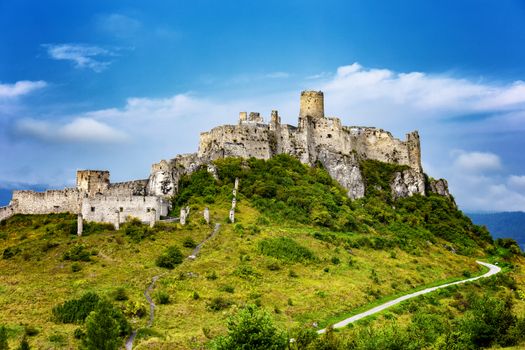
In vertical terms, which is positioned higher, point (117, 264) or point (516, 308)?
point (117, 264)

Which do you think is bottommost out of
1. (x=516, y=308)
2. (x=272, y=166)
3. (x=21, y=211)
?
(x=516, y=308)

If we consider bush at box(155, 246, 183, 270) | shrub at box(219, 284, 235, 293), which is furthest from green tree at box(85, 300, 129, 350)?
bush at box(155, 246, 183, 270)

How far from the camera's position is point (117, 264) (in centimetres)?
5919

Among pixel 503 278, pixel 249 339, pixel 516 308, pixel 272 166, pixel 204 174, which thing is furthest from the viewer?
pixel 272 166

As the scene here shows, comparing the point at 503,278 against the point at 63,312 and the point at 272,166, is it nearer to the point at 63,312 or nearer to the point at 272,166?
the point at 272,166

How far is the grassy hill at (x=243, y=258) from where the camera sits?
161 feet

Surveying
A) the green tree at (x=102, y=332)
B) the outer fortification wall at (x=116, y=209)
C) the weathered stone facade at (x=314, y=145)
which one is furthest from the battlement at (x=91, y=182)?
the green tree at (x=102, y=332)

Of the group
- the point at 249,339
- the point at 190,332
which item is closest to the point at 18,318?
the point at 190,332

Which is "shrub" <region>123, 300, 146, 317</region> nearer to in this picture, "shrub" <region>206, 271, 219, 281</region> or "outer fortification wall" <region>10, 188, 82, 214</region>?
"shrub" <region>206, 271, 219, 281</region>

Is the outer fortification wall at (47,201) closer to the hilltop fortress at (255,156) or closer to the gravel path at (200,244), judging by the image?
the hilltop fortress at (255,156)

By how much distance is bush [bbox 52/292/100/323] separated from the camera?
154 feet

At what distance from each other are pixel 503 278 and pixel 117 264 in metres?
44.8

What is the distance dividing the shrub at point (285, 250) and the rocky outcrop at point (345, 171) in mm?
30057

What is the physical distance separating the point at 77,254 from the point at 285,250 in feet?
69.1
